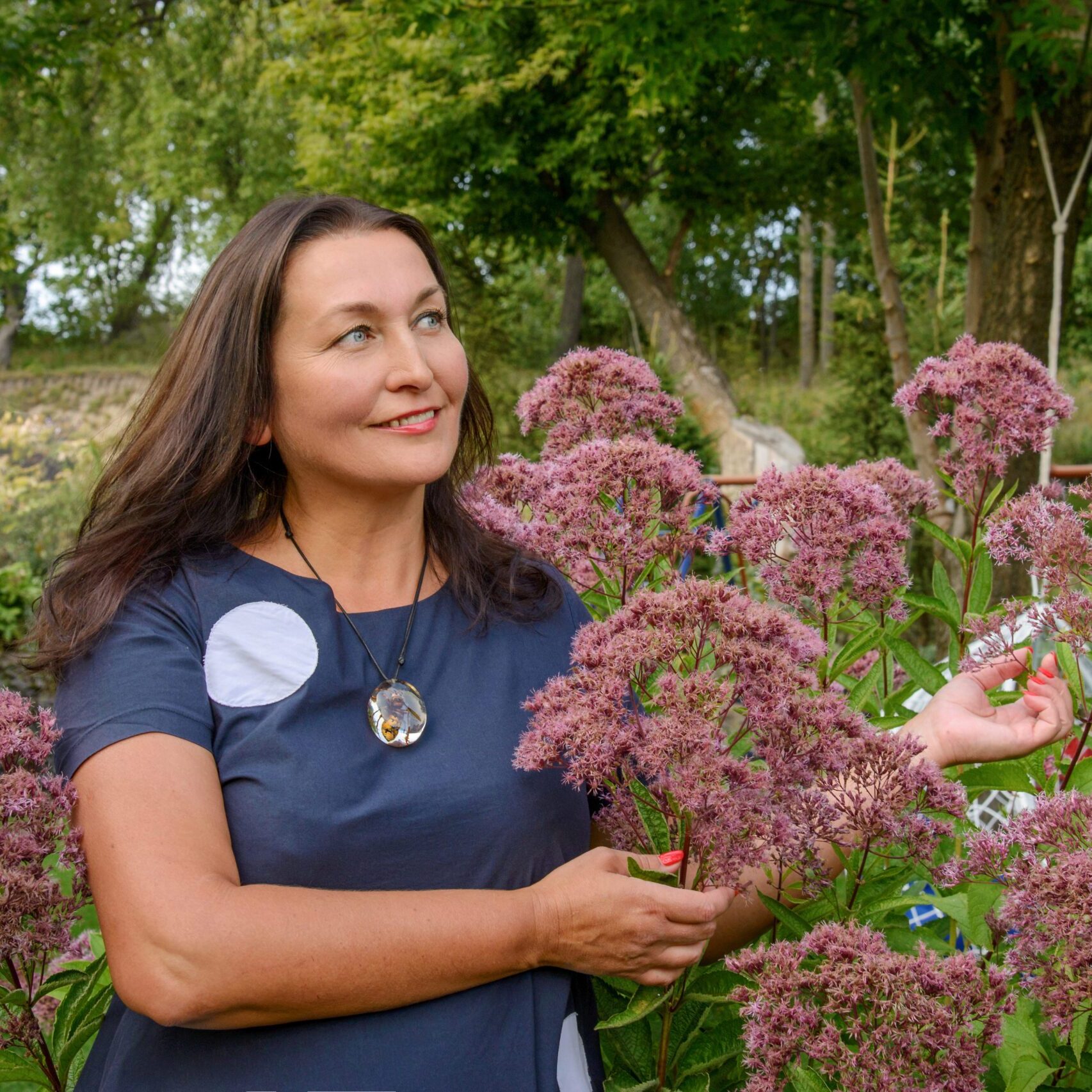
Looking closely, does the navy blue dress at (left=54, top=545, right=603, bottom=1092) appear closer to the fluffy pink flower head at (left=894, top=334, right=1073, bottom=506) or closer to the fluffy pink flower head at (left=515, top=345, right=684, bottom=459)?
the fluffy pink flower head at (left=515, top=345, right=684, bottom=459)

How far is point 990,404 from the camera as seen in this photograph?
2184 mm

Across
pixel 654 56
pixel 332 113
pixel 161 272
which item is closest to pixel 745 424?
pixel 332 113

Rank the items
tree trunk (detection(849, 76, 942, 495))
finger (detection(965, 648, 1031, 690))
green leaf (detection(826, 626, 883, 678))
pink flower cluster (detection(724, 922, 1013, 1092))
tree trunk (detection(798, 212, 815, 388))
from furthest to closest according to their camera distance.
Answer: tree trunk (detection(798, 212, 815, 388))
tree trunk (detection(849, 76, 942, 495))
green leaf (detection(826, 626, 883, 678))
finger (detection(965, 648, 1031, 690))
pink flower cluster (detection(724, 922, 1013, 1092))

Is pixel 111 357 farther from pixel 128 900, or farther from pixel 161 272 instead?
pixel 128 900

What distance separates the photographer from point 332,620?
1754 mm

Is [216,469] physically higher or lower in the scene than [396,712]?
higher

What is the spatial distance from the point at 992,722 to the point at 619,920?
0.66 meters

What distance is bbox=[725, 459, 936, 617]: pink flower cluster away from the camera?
6.19 ft

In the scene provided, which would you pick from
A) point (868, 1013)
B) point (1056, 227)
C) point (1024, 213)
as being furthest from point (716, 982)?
point (1024, 213)

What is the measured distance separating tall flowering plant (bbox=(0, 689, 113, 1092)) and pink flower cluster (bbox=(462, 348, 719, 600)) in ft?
2.96

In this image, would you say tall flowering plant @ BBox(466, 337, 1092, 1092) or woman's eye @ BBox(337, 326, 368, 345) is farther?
woman's eye @ BBox(337, 326, 368, 345)

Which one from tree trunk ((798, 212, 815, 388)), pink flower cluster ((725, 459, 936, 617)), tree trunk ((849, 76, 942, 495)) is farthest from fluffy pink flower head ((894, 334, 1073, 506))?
tree trunk ((798, 212, 815, 388))

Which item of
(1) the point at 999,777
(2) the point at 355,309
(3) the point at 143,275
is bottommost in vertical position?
(1) the point at 999,777

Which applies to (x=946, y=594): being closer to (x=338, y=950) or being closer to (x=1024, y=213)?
(x=338, y=950)
